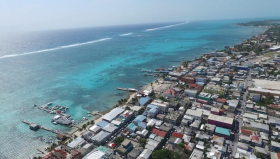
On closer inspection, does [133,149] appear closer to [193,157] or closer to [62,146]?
[193,157]

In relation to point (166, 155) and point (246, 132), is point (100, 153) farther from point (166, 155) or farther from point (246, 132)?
point (246, 132)

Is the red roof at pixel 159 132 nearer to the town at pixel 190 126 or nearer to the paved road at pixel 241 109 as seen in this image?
the town at pixel 190 126

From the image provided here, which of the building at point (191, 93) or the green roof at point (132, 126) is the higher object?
the building at point (191, 93)

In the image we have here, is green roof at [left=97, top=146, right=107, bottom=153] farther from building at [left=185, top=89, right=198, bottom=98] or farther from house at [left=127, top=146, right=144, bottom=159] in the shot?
building at [left=185, top=89, right=198, bottom=98]

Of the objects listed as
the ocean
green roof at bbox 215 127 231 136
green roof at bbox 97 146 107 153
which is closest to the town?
green roof at bbox 215 127 231 136

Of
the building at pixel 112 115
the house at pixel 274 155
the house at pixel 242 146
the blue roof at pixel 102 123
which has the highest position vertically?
the building at pixel 112 115

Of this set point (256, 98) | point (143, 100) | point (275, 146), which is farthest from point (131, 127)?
point (256, 98)

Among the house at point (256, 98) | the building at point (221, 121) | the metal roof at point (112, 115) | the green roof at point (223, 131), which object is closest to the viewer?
the green roof at point (223, 131)

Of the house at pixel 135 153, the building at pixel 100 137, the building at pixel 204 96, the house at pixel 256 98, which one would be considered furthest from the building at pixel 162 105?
the house at pixel 256 98
